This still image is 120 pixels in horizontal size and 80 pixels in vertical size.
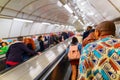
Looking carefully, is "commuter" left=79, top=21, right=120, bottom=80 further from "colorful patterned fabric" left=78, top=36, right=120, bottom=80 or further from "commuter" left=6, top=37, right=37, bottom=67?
"commuter" left=6, top=37, right=37, bottom=67

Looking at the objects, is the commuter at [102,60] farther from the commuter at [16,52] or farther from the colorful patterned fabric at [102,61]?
the commuter at [16,52]

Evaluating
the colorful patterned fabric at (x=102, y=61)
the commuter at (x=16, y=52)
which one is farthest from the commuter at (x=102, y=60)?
the commuter at (x=16, y=52)

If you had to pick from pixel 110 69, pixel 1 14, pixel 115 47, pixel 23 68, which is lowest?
pixel 23 68

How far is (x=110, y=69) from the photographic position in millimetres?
2020

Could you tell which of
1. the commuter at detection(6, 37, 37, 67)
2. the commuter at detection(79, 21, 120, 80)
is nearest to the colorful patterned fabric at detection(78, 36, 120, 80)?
the commuter at detection(79, 21, 120, 80)

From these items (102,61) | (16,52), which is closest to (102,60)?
(102,61)

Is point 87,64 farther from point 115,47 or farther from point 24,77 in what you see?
point 24,77

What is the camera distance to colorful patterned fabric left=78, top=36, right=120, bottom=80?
2021 millimetres

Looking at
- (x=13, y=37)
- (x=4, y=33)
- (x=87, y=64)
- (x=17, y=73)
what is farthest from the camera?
(x=13, y=37)

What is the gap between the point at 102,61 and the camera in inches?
81.4

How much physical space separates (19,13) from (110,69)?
12.5m

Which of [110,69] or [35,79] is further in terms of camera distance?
[35,79]

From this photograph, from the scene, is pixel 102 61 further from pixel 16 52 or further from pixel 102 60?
pixel 16 52

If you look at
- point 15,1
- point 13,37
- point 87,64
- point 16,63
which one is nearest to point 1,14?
point 15,1
